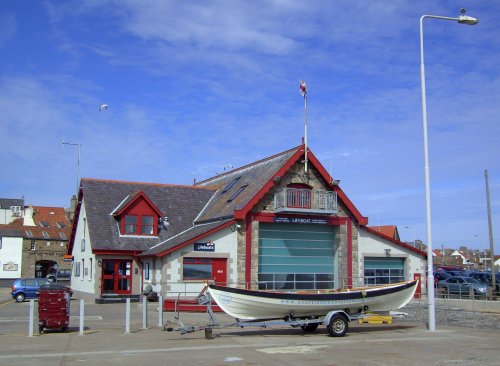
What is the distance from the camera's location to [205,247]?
101 feet

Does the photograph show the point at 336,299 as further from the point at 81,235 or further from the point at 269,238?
the point at 81,235

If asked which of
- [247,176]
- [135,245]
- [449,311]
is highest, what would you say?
[247,176]

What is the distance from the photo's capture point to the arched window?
32.4m

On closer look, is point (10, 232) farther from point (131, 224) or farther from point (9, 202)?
point (131, 224)

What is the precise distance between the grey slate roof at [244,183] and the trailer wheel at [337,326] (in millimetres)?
14355

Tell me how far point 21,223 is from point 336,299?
7567 centimetres

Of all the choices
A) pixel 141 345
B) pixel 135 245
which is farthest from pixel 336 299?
pixel 135 245

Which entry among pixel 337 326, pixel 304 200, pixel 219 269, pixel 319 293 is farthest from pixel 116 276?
pixel 337 326

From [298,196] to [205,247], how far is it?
589 centimetres

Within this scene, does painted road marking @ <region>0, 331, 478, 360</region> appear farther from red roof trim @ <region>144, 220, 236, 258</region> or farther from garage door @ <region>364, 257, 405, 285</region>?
garage door @ <region>364, 257, 405, 285</region>

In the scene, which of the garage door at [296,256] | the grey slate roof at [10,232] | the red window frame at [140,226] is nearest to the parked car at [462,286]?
the garage door at [296,256]

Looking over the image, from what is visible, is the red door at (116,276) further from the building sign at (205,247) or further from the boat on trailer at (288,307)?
the boat on trailer at (288,307)

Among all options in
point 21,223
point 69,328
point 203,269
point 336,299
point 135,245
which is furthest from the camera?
point 21,223

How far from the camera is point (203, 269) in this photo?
1211 inches
